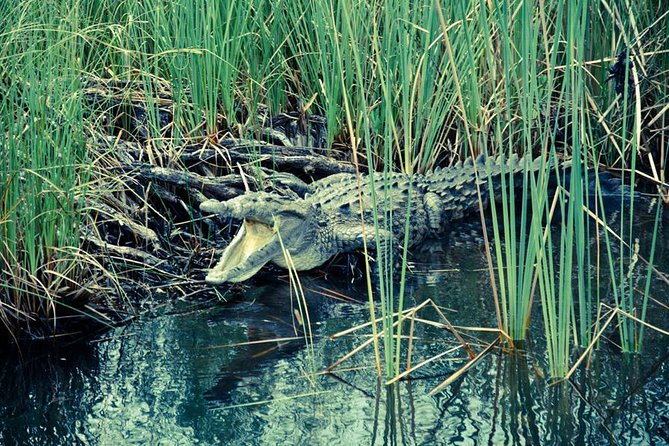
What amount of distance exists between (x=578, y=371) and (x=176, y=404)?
1311 millimetres

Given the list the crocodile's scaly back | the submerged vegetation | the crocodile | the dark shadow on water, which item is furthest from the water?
the crocodile's scaly back

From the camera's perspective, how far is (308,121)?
5.24 meters

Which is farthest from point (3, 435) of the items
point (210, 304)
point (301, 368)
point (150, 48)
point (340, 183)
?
point (150, 48)

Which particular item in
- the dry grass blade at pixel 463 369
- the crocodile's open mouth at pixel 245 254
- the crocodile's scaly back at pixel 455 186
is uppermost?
the crocodile's open mouth at pixel 245 254

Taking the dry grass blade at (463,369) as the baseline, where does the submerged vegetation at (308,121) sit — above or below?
above

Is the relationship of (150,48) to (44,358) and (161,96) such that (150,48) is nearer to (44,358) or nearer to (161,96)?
(161,96)

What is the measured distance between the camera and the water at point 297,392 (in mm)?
2666

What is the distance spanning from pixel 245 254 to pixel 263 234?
9.4 inches

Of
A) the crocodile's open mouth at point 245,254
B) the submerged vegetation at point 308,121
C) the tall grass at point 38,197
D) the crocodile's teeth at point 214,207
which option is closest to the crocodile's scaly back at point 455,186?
the submerged vegetation at point 308,121

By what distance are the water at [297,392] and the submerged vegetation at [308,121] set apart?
4.8 inches

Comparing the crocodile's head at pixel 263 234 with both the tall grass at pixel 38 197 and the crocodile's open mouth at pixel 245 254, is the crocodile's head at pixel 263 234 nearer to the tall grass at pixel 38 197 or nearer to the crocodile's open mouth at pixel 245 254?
the crocodile's open mouth at pixel 245 254

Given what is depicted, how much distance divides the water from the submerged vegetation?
0.40 feet

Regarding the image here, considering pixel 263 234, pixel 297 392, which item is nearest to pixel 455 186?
pixel 263 234

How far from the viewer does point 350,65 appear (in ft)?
15.8
